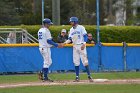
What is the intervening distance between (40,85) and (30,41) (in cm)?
876

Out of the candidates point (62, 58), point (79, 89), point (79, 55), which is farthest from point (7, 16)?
point (79, 89)

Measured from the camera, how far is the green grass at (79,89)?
13.4 meters

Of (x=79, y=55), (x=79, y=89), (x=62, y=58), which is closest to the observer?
(x=79, y=89)

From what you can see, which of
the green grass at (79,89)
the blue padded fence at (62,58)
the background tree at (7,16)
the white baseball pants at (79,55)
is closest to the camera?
the green grass at (79,89)

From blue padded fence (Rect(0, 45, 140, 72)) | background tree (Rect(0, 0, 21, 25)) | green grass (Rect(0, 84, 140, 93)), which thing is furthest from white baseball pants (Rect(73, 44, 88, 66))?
background tree (Rect(0, 0, 21, 25))

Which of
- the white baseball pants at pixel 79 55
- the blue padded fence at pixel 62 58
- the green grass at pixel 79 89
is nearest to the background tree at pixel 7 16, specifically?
the blue padded fence at pixel 62 58

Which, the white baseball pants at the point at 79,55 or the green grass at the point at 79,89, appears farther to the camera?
the white baseball pants at the point at 79,55

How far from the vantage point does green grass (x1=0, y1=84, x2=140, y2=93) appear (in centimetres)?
1343

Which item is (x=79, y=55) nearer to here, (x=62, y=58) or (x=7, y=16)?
(x=62, y=58)

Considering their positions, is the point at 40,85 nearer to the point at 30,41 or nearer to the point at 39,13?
the point at 30,41

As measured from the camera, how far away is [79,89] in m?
14.0

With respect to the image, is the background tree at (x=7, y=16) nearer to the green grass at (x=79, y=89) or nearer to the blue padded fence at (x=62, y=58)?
the blue padded fence at (x=62, y=58)

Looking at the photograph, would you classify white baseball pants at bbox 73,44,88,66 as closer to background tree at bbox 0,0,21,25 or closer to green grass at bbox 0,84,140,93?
green grass at bbox 0,84,140,93

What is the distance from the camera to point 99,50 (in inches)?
868
